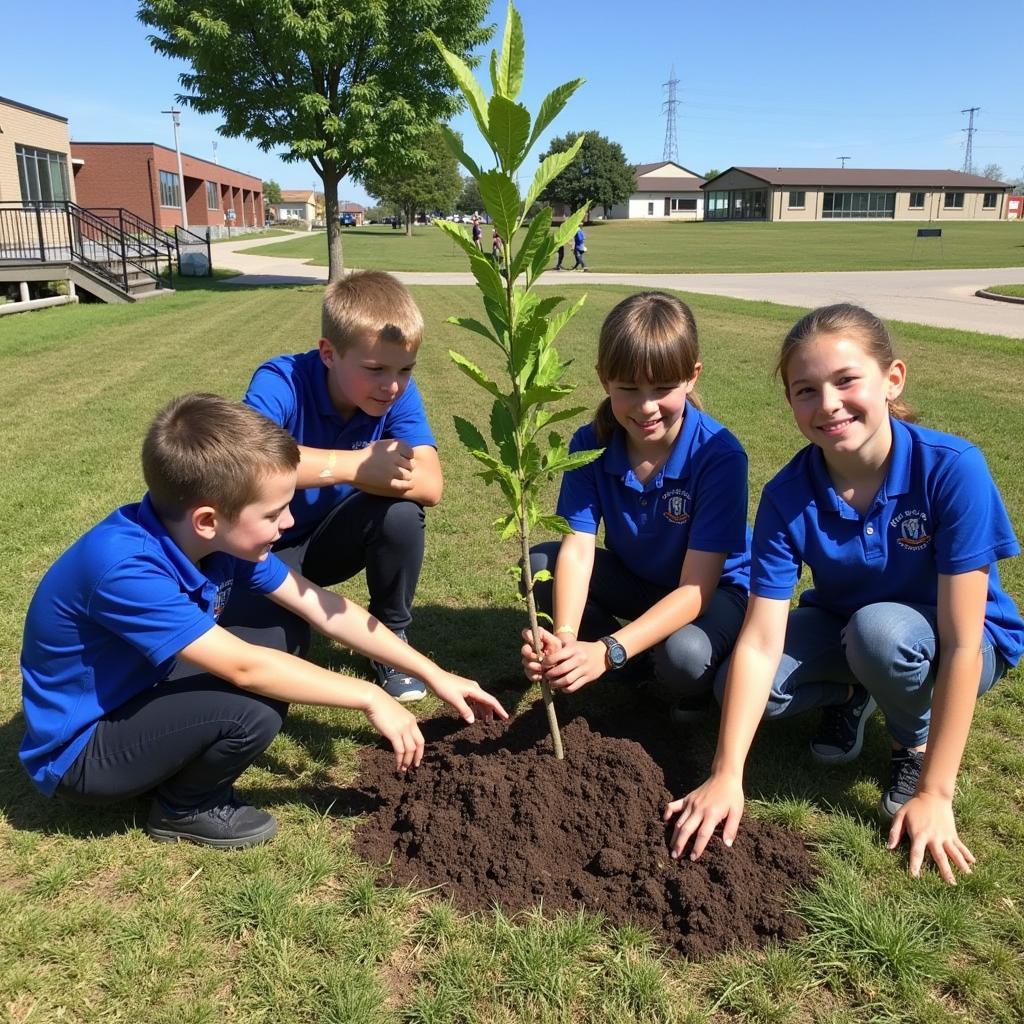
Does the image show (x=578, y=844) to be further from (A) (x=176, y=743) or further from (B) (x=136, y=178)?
(B) (x=136, y=178)

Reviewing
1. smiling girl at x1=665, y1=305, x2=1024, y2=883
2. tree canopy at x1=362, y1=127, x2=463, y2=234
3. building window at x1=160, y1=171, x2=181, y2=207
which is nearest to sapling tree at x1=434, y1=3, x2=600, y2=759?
smiling girl at x1=665, y1=305, x2=1024, y2=883

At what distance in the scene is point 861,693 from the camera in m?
3.22

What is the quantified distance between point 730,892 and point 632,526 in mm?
1410

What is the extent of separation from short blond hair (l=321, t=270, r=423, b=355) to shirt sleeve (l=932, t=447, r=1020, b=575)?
191cm

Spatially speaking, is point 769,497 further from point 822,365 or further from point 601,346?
point 601,346

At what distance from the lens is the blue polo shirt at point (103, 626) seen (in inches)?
93.3

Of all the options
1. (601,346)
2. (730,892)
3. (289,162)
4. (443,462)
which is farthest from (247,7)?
(730,892)

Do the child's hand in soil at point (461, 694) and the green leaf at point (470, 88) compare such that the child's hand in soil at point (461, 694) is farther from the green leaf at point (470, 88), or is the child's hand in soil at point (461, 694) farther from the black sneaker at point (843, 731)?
the green leaf at point (470, 88)

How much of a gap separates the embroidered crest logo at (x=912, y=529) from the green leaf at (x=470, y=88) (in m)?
1.76

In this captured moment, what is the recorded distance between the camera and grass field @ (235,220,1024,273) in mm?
32562

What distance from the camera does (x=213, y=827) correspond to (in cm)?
270

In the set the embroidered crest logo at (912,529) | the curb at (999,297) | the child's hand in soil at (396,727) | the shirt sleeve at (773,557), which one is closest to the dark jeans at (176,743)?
the child's hand in soil at (396,727)

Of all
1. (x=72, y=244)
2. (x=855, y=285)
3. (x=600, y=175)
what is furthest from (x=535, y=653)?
(x=600, y=175)

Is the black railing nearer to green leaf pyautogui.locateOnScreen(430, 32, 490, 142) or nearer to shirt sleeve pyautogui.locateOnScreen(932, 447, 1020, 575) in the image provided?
green leaf pyautogui.locateOnScreen(430, 32, 490, 142)
